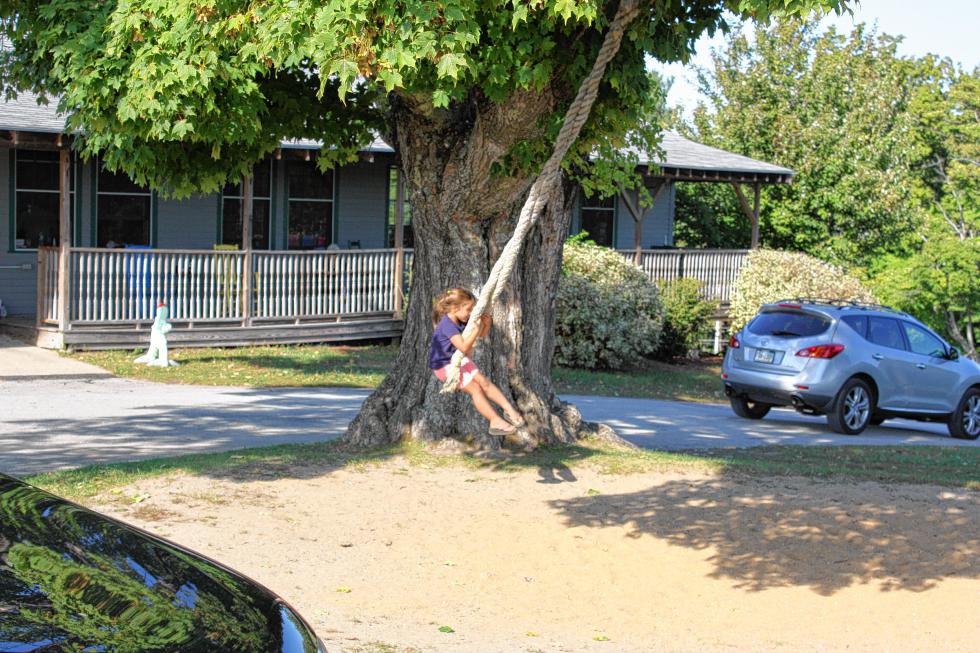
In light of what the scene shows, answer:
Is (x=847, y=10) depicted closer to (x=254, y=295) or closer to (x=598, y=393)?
(x=598, y=393)

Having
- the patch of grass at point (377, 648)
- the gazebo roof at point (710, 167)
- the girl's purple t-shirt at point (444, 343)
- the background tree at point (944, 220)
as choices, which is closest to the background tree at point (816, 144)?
the background tree at point (944, 220)

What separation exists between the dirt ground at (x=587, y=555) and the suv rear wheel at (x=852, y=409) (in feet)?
19.3

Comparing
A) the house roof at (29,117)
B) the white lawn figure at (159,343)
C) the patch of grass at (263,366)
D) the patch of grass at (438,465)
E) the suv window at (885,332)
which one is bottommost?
the patch of grass at (438,465)

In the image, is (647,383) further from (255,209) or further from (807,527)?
(807,527)

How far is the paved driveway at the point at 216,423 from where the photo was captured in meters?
11.1

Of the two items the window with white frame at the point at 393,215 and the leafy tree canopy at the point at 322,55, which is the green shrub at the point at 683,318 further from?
the leafy tree canopy at the point at 322,55

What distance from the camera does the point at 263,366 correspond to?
1806 centimetres

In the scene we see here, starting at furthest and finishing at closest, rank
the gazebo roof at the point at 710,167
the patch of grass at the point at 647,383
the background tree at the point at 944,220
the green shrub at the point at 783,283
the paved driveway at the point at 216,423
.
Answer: the background tree at the point at 944,220, the green shrub at the point at 783,283, the gazebo roof at the point at 710,167, the patch of grass at the point at 647,383, the paved driveway at the point at 216,423

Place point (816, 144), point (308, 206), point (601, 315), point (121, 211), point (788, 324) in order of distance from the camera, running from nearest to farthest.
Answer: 1. point (788, 324)
2. point (601, 315)
3. point (121, 211)
4. point (308, 206)
5. point (816, 144)

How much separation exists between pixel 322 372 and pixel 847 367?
24.9ft

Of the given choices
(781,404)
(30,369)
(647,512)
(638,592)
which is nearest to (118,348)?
(30,369)

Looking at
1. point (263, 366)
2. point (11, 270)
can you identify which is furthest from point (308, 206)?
point (263, 366)

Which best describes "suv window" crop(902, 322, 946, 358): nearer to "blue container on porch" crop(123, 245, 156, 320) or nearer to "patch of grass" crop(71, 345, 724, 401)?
"patch of grass" crop(71, 345, 724, 401)

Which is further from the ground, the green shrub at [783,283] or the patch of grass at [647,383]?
the green shrub at [783,283]
